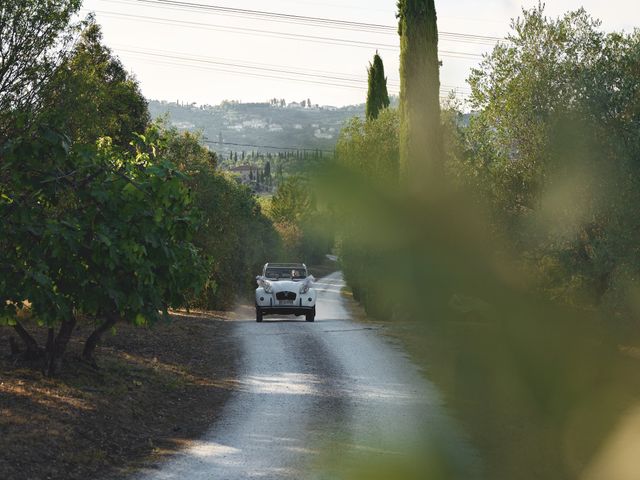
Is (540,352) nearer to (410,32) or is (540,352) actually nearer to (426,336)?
(426,336)

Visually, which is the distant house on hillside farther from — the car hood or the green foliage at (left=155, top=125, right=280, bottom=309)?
the car hood

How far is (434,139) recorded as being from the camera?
2.56 metres

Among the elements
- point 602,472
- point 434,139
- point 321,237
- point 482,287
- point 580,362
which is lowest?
point 602,472

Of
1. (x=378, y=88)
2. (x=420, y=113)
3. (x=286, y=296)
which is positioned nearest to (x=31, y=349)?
(x=420, y=113)

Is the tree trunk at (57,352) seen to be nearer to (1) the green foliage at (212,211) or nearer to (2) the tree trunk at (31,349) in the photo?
(2) the tree trunk at (31,349)

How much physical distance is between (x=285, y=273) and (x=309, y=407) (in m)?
19.1

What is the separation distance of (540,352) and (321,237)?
673 millimetres

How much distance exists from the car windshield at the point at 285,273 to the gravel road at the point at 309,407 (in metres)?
4.79

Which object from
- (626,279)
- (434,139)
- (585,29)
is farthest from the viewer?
(585,29)

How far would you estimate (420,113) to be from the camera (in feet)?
8.34

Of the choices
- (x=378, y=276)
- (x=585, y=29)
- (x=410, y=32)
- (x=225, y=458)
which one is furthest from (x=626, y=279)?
(x=378, y=276)

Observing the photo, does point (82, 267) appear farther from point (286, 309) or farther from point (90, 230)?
point (286, 309)

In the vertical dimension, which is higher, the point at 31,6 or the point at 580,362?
the point at 31,6

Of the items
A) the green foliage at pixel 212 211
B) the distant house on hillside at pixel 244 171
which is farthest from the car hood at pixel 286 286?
the green foliage at pixel 212 211
